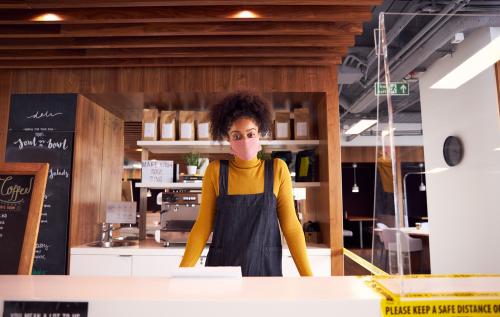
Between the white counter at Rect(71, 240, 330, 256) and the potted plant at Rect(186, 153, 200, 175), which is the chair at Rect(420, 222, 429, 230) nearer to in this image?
the white counter at Rect(71, 240, 330, 256)

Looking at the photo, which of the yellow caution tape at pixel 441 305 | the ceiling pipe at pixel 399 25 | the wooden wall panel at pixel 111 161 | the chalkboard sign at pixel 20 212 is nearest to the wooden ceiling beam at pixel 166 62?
the wooden wall panel at pixel 111 161

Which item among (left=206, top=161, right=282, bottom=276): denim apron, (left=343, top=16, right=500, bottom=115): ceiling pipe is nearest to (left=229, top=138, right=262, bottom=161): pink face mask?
(left=206, top=161, right=282, bottom=276): denim apron

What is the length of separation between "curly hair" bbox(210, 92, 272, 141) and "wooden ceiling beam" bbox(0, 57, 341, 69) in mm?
1501

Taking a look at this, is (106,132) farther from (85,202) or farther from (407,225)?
(407,225)

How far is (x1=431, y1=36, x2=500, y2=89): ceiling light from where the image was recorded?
983 millimetres

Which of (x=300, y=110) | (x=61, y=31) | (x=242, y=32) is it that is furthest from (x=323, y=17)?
(x=61, y=31)

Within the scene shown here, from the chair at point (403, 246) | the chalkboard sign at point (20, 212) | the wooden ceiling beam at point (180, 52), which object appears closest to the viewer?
the chair at point (403, 246)

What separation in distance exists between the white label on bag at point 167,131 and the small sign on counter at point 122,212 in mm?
727

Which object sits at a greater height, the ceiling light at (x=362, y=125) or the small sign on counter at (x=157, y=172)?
the ceiling light at (x=362, y=125)

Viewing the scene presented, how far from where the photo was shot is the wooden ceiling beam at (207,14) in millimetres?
2596

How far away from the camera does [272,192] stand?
1830mm

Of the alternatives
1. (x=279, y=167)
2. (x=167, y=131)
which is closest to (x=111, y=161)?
(x=167, y=131)

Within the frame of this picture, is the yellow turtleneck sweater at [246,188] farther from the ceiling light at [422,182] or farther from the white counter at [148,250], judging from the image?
the white counter at [148,250]

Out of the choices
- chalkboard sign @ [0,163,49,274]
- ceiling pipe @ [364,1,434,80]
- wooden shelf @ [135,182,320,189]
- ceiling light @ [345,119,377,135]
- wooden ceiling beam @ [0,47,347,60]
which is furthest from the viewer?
ceiling light @ [345,119,377,135]
